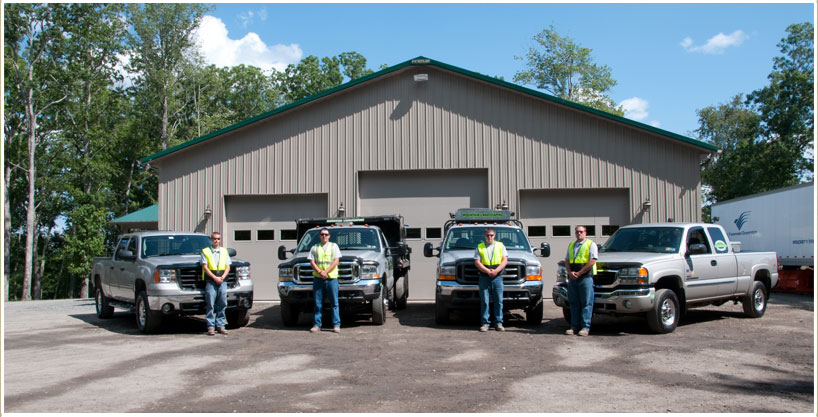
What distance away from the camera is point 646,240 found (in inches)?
478

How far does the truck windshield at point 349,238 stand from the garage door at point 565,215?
21.0ft

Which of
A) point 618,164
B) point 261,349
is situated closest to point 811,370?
point 261,349

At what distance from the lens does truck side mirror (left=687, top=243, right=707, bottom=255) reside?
1126 centimetres

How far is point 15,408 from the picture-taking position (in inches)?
252

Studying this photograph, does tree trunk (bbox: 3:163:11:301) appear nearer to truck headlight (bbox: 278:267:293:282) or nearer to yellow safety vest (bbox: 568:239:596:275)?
truck headlight (bbox: 278:267:293:282)

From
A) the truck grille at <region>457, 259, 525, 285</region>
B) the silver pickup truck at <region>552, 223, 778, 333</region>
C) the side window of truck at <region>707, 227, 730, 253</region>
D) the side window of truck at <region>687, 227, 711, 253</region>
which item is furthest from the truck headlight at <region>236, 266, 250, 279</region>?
the side window of truck at <region>707, 227, 730, 253</region>

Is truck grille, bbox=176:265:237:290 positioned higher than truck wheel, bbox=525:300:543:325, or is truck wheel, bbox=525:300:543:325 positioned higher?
truck grille, bbox=176:265:237:290

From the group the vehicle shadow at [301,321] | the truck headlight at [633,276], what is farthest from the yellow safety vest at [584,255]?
the vehicle shadow at [301,321]

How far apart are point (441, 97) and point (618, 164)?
5377 millimetres

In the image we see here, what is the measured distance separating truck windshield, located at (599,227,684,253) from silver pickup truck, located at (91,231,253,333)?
7058 millimetres

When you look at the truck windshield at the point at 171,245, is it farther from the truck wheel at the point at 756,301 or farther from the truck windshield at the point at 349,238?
the truck wheel at the point at 756,301

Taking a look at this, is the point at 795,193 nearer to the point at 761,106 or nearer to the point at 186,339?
the point at 186,339

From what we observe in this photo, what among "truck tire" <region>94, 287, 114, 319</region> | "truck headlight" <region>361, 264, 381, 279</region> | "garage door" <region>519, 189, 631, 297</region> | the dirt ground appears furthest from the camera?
"garage door" <region>519, 189, 631, 297</region>

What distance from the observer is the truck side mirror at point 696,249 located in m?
11.3
